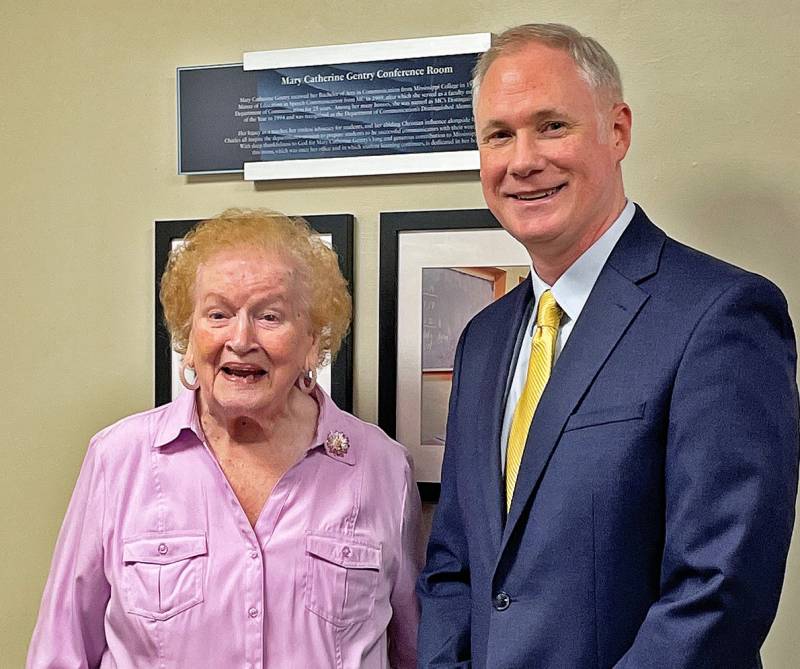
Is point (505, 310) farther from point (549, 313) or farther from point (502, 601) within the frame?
point (502, 601)

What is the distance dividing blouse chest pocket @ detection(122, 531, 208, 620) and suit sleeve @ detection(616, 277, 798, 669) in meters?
0.70

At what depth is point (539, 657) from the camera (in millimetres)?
1443

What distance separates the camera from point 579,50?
1523 mm

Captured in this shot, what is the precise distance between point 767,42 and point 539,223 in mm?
638

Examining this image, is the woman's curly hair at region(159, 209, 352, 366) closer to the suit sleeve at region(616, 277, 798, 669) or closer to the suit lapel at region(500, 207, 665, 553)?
the suit lapel at region(500, 207, 665, 553)

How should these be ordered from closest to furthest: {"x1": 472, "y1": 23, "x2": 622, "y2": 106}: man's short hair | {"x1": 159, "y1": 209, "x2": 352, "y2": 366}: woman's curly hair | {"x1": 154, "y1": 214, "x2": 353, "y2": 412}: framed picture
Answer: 1. {"x1": 472, "y1": 23, "x2": 622, "y2": 106}: man's short hair
2. {"x1": 159, "y1": 209, "x2": 352, "y2": 366}: woman's curly hair
3. {"x1": 154, "y1": 214, "x2": 353, "y2": 412}: framed picture

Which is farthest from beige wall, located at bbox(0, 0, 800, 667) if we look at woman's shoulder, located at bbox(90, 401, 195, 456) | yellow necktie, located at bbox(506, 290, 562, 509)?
yellow necktie, located at bbox(506, 290, 562, 509)

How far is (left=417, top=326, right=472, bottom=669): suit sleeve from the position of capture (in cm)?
166

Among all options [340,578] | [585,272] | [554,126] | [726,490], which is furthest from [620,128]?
[340,578]

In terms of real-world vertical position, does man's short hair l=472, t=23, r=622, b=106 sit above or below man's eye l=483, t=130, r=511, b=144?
above

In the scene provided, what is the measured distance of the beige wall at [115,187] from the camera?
195cm

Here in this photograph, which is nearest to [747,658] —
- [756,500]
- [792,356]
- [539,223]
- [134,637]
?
[756,500]

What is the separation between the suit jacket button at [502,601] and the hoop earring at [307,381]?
530 millimetres

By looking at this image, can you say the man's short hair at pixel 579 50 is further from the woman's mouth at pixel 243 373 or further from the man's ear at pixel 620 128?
the woman's mouth at pixel 243 373
